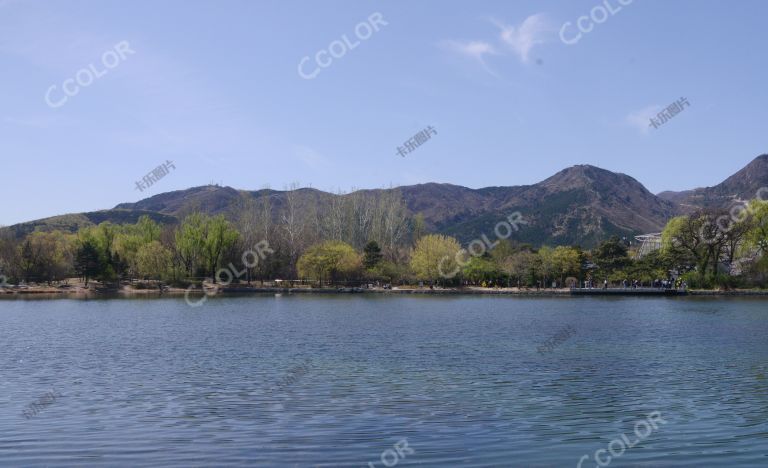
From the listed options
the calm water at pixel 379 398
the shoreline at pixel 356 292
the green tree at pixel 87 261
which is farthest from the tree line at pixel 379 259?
the calm water at pixel 379 398

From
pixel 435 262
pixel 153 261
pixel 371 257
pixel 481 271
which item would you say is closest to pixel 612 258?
pixel 481 271

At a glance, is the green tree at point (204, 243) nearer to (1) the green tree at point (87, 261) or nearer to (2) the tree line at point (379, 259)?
(2) the tree line at point (379, 259)

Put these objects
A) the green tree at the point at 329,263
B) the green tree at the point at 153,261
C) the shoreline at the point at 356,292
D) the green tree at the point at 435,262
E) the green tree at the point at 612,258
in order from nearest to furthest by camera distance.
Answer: the shoreline at the point at 356,292, the green tree at the point at 153,261, the green tree at the point at 612,258, the green tree at the point at 329,263, the green tree at the point at 435,262

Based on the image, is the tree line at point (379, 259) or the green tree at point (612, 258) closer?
the tree line at point (379, 259)

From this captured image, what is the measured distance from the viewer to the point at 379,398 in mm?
16297

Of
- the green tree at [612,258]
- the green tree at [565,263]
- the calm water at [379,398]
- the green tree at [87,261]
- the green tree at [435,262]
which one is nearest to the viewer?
the calm water at [379,398]

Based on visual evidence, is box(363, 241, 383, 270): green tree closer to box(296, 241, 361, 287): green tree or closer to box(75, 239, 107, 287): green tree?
box(296, 241, 361, 287): green tree

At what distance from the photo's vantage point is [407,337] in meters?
31.4

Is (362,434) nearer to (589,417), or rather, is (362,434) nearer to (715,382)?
(589,417)

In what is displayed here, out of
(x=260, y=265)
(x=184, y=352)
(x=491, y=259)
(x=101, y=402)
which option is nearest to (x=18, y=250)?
(x=260, y=265)

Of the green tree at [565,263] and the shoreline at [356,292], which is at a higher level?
the green tree at [565,263]

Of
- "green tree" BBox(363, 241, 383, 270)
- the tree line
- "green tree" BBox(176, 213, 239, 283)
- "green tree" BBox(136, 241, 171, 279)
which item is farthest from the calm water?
"green tree" BBox(363, 241, 383, 270)

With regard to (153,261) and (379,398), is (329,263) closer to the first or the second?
(153,261)

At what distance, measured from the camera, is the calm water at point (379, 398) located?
38.6 ft
